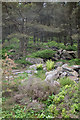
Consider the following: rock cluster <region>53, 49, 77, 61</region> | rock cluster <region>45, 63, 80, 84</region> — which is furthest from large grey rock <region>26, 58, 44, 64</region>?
rock cluster <region>45, 63, 80, 84</region>

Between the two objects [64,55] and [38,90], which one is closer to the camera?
[38,90]

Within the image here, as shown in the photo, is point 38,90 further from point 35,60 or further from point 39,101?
point 35,60

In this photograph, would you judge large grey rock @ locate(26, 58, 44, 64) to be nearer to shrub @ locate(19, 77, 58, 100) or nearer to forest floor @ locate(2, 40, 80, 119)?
forest floor @ locate(2, 40, 80, 119)

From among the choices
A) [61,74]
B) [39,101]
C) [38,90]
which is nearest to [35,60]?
[61,74]

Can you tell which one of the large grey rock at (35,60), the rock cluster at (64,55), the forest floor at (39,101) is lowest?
the forest floor at (39,101)

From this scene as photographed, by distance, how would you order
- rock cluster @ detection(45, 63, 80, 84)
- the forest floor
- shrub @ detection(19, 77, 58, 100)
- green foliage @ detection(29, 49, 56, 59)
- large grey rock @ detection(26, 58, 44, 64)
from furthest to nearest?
green foliage @ detection(29, 49, 56, 59), large grey rock @ detection(26, 58, 44, 64), rock cluster @ detection(45, 63, 80, 84), shrub @ detection(19, 77, 58, 100), the forest floor

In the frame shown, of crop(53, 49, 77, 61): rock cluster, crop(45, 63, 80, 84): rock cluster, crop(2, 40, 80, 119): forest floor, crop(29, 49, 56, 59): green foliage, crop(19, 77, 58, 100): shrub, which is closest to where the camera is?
crop(2, 40, 80, 119): forest floor

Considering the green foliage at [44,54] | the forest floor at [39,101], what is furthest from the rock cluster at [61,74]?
the green foliage at [44,54]

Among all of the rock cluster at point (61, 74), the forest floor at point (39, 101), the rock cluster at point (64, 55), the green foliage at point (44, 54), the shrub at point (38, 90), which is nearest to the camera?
the forest floor at point (39, 101)

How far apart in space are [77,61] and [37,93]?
4.86m

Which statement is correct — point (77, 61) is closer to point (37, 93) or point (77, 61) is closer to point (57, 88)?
point (57, 88)

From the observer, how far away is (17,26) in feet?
33.9

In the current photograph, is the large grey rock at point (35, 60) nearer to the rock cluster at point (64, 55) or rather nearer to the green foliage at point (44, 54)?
the green foliage at point (44, 54)

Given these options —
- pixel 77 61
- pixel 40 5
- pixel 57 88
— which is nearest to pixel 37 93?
pixel 57 88
